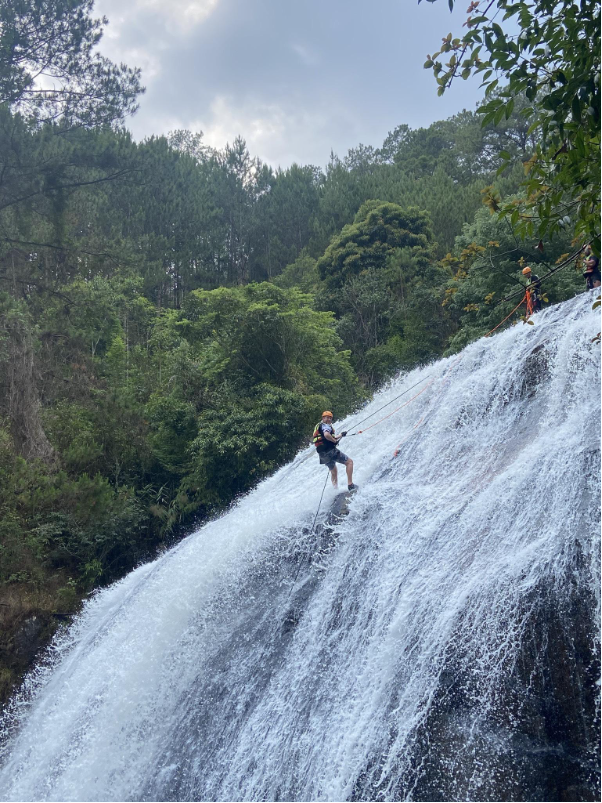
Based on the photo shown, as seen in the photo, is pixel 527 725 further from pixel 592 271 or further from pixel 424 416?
pixel 592 271

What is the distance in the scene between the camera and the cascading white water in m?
6.54

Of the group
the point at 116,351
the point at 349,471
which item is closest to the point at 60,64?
the point at 116,351

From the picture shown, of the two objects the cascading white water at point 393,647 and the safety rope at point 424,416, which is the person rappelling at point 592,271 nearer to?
the cascading white water at point 393,647

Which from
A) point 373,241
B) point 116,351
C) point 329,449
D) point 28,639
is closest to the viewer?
point 329,449

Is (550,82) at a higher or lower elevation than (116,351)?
lower

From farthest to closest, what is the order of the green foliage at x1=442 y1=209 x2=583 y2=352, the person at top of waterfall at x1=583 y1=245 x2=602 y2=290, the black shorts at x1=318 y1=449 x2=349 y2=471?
the green foliage at x1=442 y1=209 x2=583 y2=352 < the black shorts at x1=318 y1=449 x2=349 y2=471 < the person at top of waterfall at x1=583 y1=245 x2=602 y2=290

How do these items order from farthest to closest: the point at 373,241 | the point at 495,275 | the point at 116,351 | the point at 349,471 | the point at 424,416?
the point at 373,241 < the point at 116,351 < the point at 495,275 < the point at 424,416 < the point at 349,471

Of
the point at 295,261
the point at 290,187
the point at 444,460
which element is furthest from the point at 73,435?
the point at 290,187

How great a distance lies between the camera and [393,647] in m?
7.33

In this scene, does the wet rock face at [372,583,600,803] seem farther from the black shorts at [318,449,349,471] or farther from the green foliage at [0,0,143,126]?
the green foliage at [0,0,143,126]

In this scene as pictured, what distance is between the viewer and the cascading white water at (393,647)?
6543mm

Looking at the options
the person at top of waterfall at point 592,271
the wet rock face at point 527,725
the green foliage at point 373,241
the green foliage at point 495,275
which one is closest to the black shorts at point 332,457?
the wet rock face at point 527,725

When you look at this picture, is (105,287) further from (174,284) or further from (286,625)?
(286,625)

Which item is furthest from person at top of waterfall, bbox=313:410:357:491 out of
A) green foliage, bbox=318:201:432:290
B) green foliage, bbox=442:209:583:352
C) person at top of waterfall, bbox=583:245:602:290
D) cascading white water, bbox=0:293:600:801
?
green foliage, bbox=318:201:432:290
